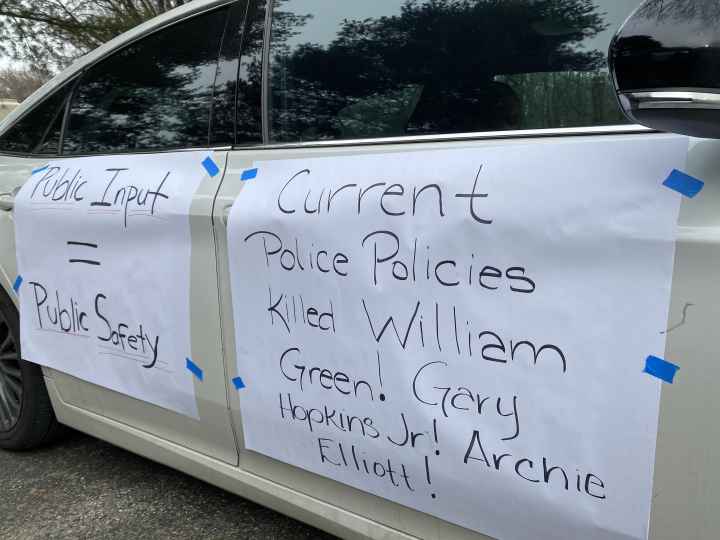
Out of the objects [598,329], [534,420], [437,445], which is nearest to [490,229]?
[598,329]

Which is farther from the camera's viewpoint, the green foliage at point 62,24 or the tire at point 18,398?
the green foliage at point 62,24

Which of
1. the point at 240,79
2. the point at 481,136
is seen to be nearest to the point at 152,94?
the point at 240,79

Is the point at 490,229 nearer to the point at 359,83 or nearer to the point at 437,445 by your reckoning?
the point at 437,445

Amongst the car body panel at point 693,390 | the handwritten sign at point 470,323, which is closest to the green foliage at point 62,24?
the handwritten sign at point 470,323

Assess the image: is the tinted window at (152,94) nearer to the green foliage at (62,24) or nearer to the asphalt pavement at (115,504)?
the asphalt pavement at (115,504)

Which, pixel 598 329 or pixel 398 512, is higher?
pixel 598 329

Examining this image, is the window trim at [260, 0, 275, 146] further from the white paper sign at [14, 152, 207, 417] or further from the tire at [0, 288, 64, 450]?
the tire at [0, 288, 64, 450]

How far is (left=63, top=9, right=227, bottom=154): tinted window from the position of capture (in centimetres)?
225

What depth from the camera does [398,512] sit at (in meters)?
1.69

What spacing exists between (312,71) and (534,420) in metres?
1.18

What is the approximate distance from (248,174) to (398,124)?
464 millimetres

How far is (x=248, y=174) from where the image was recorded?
1.95 metres

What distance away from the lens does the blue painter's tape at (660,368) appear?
3.89 ft

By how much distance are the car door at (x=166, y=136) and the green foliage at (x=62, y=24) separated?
28.9 ft
